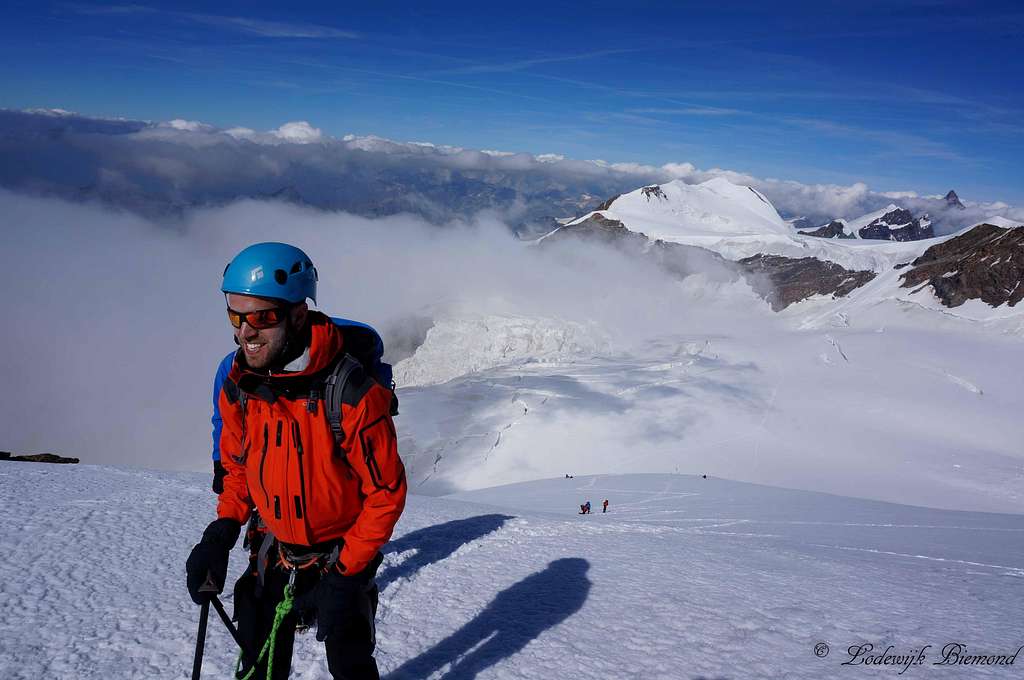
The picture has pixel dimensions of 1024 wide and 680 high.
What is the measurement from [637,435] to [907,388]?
3238 cm

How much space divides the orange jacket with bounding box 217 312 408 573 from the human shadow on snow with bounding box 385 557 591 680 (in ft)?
8.50

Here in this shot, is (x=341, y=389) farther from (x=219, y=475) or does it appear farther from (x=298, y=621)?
(x=219, y=475)

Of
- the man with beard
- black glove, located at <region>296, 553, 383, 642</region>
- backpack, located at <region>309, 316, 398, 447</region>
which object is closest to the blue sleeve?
the man with beard

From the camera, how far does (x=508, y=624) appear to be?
6.64 m

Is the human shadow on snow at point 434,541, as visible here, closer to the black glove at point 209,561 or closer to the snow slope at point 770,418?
the black glove at point 209,561

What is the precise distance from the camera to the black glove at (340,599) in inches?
146

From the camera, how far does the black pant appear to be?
12.4 ft

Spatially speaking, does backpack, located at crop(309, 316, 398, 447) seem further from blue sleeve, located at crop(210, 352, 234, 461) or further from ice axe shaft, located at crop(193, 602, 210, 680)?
ice axe shaft, located at crop(193, 602, 210, 680)

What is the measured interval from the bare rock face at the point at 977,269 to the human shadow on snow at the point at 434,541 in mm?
184022

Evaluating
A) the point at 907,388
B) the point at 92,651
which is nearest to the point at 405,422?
the point at 907,388

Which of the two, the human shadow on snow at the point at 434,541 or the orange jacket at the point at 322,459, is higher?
the orange jacket at the point at 322,459

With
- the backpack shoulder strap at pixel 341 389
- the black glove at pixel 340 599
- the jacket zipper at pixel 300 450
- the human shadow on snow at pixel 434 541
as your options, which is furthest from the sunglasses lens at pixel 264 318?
the human shadow on snow at pixel 434 541

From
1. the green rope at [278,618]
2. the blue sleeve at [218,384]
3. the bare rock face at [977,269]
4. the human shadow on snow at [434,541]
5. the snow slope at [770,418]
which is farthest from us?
the bare rock face at [977,269]

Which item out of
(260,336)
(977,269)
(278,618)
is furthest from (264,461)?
(977,269)
